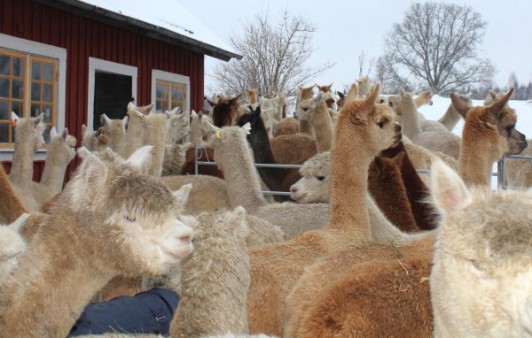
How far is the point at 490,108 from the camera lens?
21.4 feet

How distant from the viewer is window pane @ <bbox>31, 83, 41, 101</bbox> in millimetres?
10318

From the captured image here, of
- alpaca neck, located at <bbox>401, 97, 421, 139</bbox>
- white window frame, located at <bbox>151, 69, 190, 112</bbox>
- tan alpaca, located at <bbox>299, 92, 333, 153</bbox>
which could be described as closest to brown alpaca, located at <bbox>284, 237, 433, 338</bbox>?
tan alpaca, located at <bbox>299, 92, 333, 153</bbox>

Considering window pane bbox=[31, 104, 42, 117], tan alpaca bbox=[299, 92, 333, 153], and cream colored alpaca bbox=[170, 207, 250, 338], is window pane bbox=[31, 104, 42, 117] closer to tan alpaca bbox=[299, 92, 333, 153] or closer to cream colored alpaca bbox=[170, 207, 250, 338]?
tan alpaca bbox=[299, 92, 333, 153]

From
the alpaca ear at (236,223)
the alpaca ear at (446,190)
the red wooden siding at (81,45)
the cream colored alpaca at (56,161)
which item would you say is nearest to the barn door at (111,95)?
the red wooden siding at (81,45)

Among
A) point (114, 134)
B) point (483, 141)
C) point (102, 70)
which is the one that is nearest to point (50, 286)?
point (483, 141)

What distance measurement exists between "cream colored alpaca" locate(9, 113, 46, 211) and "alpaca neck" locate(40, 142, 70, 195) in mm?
342

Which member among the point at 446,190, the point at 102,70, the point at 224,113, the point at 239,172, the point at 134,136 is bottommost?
the point at 239,172

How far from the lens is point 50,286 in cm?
307

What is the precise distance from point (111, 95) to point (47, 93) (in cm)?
499

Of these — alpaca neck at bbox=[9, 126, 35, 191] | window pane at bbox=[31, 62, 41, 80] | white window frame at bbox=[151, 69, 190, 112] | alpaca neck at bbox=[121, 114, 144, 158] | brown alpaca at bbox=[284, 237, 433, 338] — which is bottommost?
brown alpaca at bbox=[284, 237, 433, 338]

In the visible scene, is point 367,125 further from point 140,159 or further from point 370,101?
point 140,159

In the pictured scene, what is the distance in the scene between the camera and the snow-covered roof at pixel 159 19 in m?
10.9

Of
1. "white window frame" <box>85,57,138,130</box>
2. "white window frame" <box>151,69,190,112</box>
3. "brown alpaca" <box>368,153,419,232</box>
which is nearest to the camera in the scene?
"brown alpaca" <box>368,153,419,232</box>

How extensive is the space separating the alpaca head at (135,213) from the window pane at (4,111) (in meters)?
7.28
